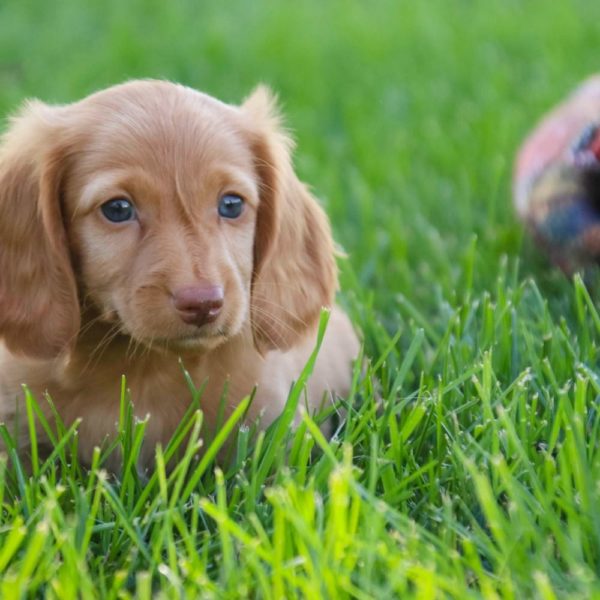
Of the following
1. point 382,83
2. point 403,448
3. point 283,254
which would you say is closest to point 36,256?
point 283,254

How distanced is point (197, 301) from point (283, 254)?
50 cm

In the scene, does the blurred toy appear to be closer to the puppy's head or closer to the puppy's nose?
the puppy's head

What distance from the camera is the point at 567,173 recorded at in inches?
156

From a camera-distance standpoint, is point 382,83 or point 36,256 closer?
point 36,256

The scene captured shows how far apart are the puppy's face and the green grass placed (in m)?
0.23

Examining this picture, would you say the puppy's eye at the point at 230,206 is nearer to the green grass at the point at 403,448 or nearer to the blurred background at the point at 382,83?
the green grass at the point at 403,448

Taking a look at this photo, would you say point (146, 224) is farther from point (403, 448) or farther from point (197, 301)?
point (403, 448)

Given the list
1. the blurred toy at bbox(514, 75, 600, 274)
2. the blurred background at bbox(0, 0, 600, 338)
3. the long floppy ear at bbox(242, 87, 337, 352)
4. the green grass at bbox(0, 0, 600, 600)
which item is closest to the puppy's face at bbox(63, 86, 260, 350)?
the long floppy ear at bbox(242, 87, 337, 352)

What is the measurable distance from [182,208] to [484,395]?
764 millimetres

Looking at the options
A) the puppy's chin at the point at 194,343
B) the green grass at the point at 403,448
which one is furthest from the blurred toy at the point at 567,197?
the puppy's chin at the point at 194,343

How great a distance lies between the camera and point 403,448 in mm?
2555

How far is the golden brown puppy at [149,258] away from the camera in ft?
8.25

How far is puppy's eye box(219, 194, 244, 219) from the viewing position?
264cm

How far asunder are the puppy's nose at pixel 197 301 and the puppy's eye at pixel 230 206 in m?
0.27
